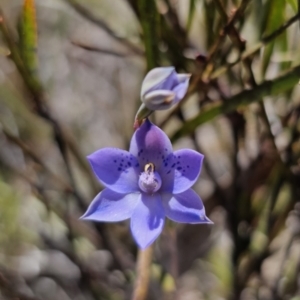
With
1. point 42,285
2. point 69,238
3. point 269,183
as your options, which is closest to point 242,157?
point 269,183

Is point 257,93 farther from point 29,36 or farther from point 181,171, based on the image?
point 29,36

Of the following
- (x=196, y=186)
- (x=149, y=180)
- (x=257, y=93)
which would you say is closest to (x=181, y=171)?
(x=149, y=180)

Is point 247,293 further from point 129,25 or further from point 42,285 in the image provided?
point 129,25

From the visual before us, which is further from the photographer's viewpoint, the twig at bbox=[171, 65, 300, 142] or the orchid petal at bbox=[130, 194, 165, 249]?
the twig at bbox=[171, 65, 300, 142]

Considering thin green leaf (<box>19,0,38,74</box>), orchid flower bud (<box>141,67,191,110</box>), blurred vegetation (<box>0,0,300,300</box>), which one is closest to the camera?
orchid flower bud (<box>141,67,191,110</box>)

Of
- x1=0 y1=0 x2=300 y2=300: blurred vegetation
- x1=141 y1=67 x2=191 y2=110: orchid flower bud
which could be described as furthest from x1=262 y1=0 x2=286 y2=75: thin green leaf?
x1=141 y1=67 x2=191 y2=110: orchid flower bud

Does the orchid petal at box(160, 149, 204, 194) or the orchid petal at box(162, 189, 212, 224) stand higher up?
the orchid petal at box(160, 149, 204, 194)

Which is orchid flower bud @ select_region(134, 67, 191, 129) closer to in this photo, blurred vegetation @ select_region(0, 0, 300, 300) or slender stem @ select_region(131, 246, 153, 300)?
blurred vegetation @ select_region(0, 0, 300, 300)

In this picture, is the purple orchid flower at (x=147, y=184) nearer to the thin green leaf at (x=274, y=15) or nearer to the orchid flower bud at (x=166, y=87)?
the orchid flower bud at (x=166, y=87)
